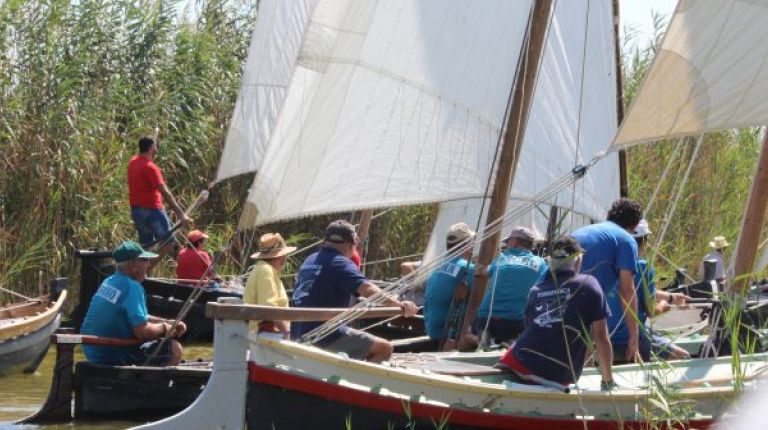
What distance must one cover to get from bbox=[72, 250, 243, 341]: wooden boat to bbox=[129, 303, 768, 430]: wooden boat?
598 cm

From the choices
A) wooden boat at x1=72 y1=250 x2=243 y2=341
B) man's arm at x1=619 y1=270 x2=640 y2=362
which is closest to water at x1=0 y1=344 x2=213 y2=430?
wooden boat at x1=72 y1=250 x2=243 y2=341

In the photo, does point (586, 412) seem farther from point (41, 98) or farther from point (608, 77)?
point (41, 98)

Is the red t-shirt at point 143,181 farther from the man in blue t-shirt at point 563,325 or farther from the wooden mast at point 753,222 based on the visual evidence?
the man in blue t-shirt at point 563,325

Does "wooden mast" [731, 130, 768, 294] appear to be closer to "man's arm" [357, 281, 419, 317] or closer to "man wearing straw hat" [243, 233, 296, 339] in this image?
"man's arm" [357, 281, 419, 317]

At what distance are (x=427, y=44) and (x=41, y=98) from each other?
18.1 ft

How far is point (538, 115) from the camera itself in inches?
536

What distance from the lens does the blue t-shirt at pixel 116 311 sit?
425 inches

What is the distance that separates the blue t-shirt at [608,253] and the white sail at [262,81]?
812 cm

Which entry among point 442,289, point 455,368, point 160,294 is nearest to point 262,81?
point 160,294

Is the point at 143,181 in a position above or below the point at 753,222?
above

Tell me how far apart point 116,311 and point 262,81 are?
23.5 feet

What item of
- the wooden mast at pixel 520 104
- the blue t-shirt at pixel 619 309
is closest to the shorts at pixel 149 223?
the wooden mast at pixel 520 104

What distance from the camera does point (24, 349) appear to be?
1358cm

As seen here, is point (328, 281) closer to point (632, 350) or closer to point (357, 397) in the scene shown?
point (357, 397)
